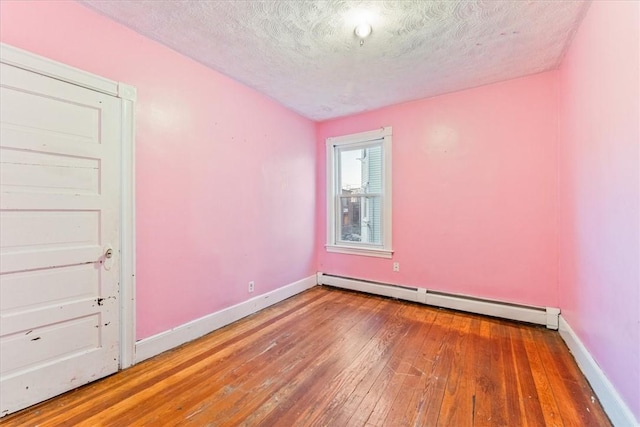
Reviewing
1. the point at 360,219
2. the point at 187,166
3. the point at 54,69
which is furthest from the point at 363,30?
the point at 360,219

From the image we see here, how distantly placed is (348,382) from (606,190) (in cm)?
200

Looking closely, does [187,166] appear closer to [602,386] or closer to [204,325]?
[204,325]

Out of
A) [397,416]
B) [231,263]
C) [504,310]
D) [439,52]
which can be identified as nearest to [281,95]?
[439,52]

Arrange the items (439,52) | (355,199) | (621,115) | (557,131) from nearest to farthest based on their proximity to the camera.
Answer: (621,115)
(439,52)
(557,131)
(355,199)

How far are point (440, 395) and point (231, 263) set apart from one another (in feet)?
6.94

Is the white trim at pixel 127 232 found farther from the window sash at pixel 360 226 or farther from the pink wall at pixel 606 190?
the pink wall at pixel 606 190

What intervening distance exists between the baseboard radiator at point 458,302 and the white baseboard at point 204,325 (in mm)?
Answer: 923

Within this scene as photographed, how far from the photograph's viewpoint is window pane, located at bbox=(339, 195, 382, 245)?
3789 millimetres

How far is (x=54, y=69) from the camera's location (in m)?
1.63

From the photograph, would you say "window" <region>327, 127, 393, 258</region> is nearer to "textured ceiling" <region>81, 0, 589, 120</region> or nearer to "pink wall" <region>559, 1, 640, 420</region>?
"textured ceiling" <region>81, 0, 589, 120</region>

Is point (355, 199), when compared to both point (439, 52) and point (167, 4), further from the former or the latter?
point (167, 4)

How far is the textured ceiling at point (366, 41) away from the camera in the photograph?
1777 mm

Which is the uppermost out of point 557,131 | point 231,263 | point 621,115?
point 557,131

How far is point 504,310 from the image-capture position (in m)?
2.83
